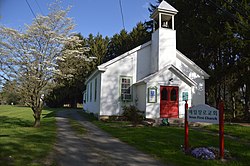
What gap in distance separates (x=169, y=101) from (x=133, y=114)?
9.89 feet

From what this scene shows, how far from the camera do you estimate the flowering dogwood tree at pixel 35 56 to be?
41.8 ft

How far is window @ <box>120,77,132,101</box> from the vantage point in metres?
17.9

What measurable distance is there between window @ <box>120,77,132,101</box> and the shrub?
42.9 inches

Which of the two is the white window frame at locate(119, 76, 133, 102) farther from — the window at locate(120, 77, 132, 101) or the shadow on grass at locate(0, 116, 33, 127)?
the shadow on grass at locate(0, 116, 33, 127)

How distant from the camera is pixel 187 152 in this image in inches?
291

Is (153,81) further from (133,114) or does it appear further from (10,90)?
(10,90)

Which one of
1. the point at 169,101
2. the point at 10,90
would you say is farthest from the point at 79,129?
the point at 169,101

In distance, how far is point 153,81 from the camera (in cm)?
1658

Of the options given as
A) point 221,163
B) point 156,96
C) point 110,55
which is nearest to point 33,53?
point 156,96

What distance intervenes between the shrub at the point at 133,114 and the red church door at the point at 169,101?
1.66m

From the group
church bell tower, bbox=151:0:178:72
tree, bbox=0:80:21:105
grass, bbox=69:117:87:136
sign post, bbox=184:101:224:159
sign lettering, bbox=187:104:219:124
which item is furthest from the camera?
church bell tower, bbox=151:0:178:72

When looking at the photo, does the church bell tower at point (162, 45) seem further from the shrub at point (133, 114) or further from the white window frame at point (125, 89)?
the shrub at point (133, 114)

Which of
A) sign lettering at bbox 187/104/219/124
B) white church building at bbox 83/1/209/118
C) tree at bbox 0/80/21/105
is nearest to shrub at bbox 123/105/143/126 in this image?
white church building at bbox 83/1/209/118

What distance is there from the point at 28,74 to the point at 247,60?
46.6 feet
